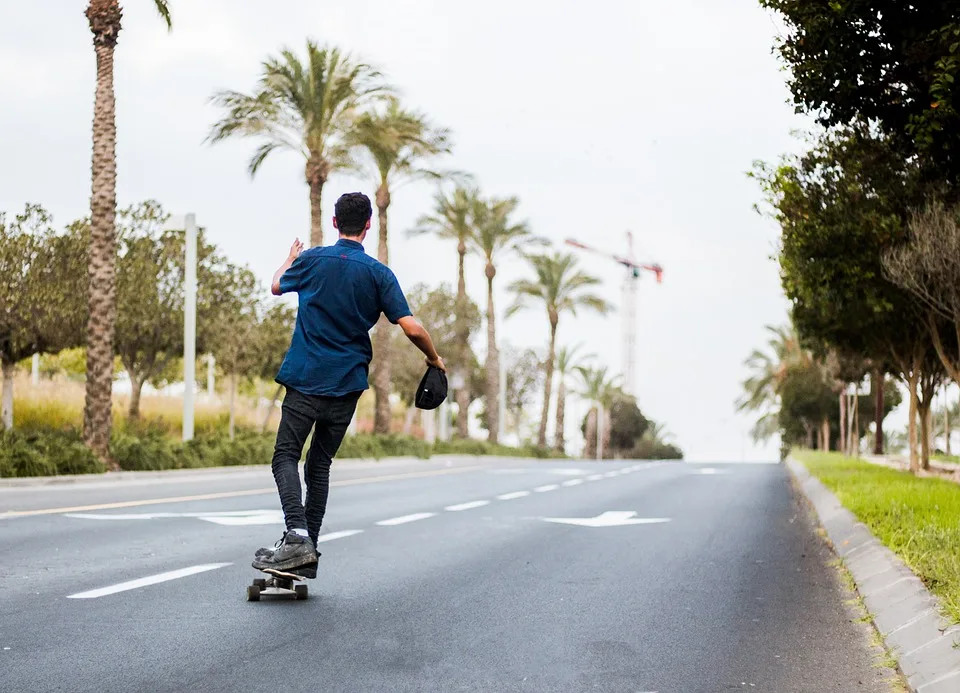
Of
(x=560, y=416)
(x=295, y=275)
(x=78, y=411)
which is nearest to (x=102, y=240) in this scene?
(x=78, y=411)

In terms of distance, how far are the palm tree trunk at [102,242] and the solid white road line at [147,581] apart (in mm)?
15064

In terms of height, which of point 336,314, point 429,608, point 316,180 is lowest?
point 429,608

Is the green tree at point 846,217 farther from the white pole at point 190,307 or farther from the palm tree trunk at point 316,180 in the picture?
the palm tree trunk at point 316,180

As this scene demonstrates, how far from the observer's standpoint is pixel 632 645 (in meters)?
5.64

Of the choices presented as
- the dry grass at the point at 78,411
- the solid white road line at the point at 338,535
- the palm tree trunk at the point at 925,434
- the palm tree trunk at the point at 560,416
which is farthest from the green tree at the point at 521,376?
the solid white road line at the point at 338,535

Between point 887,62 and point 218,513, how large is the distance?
7.62m

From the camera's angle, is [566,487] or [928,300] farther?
[566,487]

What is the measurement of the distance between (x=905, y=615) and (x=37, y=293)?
3143 cm

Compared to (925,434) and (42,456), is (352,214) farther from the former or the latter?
(925,434)

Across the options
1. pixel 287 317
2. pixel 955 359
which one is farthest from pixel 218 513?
pixel 287 317

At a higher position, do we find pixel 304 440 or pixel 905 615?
pixel 304 440

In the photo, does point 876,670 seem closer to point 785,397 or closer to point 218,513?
point 218,513

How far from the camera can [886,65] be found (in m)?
11.0

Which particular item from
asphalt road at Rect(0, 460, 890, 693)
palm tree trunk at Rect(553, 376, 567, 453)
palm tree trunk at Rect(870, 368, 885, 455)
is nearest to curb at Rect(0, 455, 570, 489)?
asphalt road at Rect(0, 460, 890, 693)
